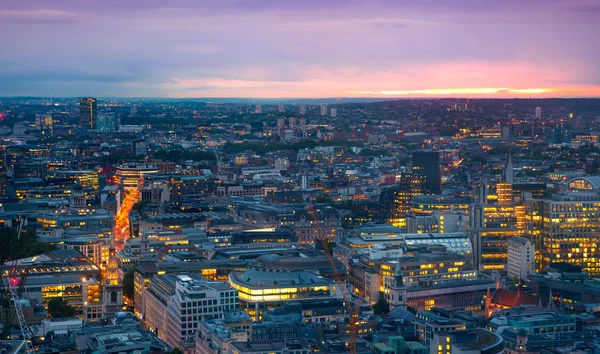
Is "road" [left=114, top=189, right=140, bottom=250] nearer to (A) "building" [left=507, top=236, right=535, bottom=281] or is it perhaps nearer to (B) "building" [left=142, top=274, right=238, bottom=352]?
(B) "building" [left=142, top=274, right=238, bottom=352]

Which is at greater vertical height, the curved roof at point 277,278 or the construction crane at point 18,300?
the curved roof at point 277,278

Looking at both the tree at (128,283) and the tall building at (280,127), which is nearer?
the tree at (128,283)

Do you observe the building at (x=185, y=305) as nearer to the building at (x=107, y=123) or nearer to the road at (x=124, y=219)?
the road at (x=124, y=219)

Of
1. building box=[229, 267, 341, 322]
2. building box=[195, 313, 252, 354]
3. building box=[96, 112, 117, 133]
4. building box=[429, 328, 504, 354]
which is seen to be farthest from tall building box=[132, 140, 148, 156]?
building box=[429, 328, 504, 354]

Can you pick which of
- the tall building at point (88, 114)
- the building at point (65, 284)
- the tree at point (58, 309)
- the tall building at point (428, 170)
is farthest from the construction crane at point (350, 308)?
the tall building at point (88, 114)

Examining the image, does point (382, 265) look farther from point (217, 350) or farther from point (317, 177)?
point (317, 177)

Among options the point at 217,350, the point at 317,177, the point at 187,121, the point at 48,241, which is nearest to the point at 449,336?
the point at 217,350
